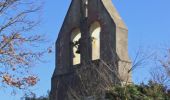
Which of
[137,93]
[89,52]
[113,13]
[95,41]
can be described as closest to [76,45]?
[95,41]

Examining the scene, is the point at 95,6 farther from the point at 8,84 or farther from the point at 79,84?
the point at 8,84

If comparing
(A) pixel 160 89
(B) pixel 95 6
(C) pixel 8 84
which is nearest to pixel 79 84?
(B) pixel 95 6

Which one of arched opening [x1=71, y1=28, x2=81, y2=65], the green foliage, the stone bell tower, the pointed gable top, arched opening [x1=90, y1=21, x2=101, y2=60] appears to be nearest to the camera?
the green foliage

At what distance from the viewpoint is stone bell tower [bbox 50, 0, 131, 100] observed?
3744 cm

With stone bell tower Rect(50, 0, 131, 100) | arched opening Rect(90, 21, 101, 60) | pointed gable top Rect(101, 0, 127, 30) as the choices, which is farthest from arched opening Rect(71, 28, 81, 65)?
pointed gable top Rect(101, 0, 127, 30)

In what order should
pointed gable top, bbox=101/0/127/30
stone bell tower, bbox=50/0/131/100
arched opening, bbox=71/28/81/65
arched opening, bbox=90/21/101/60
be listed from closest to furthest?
1. stone bell tower, bbox=50/0/131/100
2. pointed gable top, bbox=101/0/127/30
3. arched opening, bbox=90/21/101/60
4. arched opening, bbox=71/28/81/65

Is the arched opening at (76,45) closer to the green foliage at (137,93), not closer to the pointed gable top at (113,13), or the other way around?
the pointed gable top at (113,13)

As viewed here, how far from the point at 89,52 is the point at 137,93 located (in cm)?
1040

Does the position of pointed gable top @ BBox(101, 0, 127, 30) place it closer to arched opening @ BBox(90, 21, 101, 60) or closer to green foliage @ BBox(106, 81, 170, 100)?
arched opening @ BBox(90, 21, 101, 60)

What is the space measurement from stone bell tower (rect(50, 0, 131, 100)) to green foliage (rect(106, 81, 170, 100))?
4443mm

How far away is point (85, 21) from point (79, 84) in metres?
3.91

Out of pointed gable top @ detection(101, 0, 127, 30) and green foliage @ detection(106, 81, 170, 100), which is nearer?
green foliage @ detection(106, 81, 170, 100)

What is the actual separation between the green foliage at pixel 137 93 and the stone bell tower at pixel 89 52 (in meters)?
4.44

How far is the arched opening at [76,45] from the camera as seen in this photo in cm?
4092
